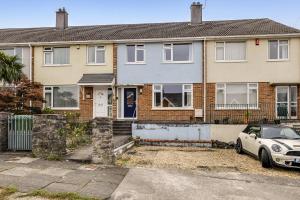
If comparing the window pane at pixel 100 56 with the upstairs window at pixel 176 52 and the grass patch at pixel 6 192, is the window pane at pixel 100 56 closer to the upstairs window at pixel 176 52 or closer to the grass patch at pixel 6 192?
the upstairs window at pixel 176 52

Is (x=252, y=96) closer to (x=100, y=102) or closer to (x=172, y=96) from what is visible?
(x=172, y=96)

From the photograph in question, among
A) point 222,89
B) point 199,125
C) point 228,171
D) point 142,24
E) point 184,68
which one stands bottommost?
point 228,171

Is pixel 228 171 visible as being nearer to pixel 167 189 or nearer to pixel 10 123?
pixel 167 189

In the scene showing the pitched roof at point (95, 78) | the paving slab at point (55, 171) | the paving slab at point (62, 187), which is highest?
the pitched roof at point (95, 78)

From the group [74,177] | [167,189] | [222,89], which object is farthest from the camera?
[222,89]

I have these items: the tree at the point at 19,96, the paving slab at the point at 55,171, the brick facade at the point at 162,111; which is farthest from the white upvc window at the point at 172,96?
the paving slab at the point at 55,171

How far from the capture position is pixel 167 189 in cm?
802

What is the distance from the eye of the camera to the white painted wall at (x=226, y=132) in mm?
17047

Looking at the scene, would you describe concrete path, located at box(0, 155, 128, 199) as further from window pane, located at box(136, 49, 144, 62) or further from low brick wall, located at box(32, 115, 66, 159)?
window pane, located at box(136, 49, 144, 62)

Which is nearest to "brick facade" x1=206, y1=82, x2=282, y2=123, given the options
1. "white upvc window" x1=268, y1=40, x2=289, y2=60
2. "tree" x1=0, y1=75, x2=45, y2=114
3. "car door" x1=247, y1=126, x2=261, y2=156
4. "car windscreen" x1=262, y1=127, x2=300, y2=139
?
"white upvc window" x1=268, y1=40, x2=289, y2=60

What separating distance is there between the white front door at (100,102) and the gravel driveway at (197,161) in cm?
676

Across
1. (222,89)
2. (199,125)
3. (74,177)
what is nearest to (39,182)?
(74,177)

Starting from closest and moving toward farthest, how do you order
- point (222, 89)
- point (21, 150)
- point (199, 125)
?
point (21, 150) < point (199, 125) < point (222, 89)

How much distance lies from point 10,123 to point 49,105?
9.20 m
